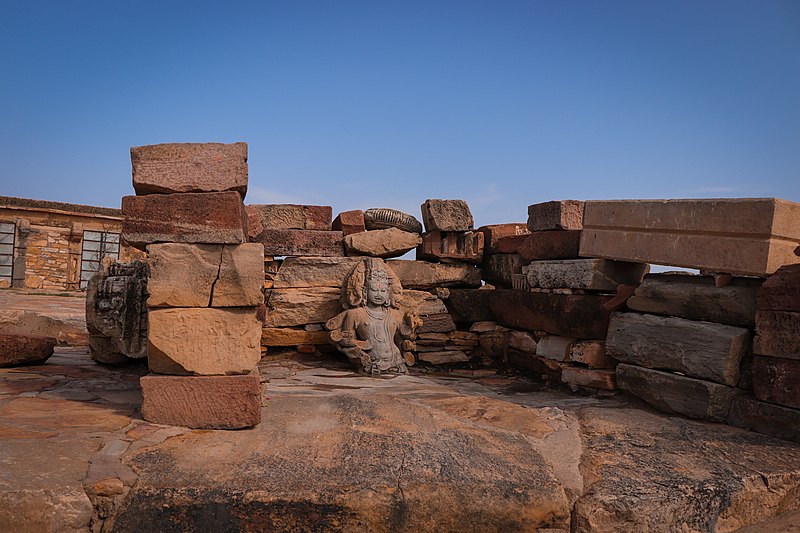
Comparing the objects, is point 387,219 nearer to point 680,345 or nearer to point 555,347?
point 555,347

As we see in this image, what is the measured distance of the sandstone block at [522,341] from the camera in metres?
6.56

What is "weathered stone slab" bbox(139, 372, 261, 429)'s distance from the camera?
3662mm

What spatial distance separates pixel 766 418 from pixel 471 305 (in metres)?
3.91

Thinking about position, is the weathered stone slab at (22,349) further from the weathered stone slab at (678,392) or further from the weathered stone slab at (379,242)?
the weathered stone slab at (678,392)

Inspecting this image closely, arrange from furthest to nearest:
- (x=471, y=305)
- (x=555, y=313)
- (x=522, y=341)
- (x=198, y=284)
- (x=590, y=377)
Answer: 1. (x=471, y=305)
2. (x=522, y=341)
3. (x=555, y=313)
4. (x=590, y=377)
5. (x=198, y=284)

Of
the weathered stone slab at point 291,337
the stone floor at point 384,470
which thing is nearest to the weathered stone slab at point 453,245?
the weathered stone slab at point 291,337

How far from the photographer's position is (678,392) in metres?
4.55

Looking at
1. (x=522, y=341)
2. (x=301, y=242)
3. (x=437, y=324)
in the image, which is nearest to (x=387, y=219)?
(x=301, y=242)

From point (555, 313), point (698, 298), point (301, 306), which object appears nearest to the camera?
point (698, 298)

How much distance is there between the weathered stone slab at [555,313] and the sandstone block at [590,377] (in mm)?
351

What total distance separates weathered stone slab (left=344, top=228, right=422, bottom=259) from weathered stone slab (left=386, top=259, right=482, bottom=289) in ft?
0.64

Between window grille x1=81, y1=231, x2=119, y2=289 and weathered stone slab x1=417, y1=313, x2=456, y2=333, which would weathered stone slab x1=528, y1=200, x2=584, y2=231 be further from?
window grille x1=81, y1=231, x2=119, y2=289

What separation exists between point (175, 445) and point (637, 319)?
386 cm

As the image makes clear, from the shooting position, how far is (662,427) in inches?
164
